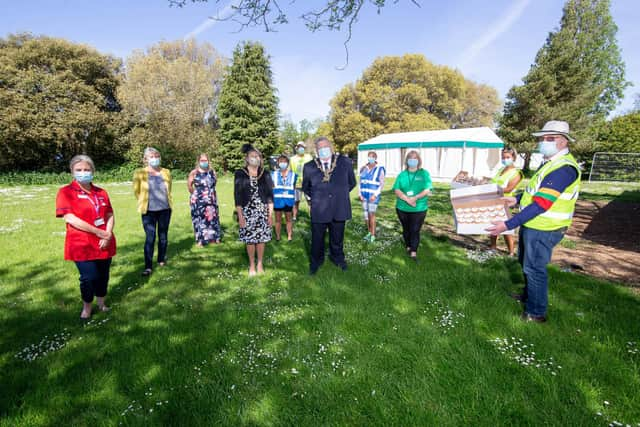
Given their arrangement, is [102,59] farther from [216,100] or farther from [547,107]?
[547,107]

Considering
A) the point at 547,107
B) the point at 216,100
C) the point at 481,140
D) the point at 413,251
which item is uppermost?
the point at 216,100

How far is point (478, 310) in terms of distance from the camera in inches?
163

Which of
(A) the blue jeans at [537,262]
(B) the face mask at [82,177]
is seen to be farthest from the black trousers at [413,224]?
(B) the face mask at [82,177]

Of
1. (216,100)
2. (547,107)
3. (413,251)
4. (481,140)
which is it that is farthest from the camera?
(216,100)

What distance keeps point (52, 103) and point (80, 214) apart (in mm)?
30800

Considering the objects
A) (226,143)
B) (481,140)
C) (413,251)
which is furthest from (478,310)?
(226,143)

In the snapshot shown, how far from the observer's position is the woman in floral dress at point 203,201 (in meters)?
7.49

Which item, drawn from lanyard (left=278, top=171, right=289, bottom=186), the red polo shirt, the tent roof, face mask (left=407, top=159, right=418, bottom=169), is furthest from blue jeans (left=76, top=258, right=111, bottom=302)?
the tent roof

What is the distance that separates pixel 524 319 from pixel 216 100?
1579 inches

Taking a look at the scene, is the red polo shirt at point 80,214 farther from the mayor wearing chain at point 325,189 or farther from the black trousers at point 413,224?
the black trousers at point 413,224

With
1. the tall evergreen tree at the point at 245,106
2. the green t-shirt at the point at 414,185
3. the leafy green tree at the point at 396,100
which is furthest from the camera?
the leafy green tree at the point at 396,100

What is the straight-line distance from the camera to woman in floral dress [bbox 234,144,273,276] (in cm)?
536

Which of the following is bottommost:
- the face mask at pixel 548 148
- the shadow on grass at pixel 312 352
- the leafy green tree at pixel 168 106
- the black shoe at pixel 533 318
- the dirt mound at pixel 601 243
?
the shadow on grass at pixel 312 352

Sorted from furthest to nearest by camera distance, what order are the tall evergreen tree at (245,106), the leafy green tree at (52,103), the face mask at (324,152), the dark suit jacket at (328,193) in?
the tall evergreen tree at (245,106) → the leafy green tree at (52,103) → the dark suit jacket at (328,193) → the face mask at (324,152)
